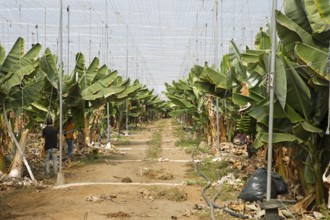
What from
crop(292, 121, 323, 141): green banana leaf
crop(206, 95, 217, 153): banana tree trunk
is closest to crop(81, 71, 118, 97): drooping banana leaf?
crop(206, 95, 217, 153): banana tree trunk

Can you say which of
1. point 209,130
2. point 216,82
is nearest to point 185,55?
point 209,130

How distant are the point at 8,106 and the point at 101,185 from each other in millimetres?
2997

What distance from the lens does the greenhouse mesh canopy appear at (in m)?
21.4

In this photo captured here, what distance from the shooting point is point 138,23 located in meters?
26.6

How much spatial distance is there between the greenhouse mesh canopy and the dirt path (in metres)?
5.32

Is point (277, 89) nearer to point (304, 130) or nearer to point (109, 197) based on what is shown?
point (304, 130)

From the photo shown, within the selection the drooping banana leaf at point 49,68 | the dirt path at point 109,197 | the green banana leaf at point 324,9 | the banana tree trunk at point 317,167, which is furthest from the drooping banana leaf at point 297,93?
the drooping banana leaf at point 49,68

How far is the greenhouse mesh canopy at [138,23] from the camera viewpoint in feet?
70.1

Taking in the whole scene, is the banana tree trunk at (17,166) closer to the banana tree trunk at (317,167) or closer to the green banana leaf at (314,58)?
the banana tree trunk at (317,167)

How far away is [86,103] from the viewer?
15898 millimetres

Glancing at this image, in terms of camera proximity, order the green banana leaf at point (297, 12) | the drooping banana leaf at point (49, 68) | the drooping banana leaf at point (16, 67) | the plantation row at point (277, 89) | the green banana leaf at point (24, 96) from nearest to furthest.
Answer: the plantation row at point (277, 89) < the green banana leaf at point (297, 12) < the drooping banana leaf at point (16, 67) < the green banana leaf at point (24, 96) < the drooping banana leaf at point (49, 68)

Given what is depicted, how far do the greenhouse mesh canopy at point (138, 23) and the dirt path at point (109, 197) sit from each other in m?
5.32

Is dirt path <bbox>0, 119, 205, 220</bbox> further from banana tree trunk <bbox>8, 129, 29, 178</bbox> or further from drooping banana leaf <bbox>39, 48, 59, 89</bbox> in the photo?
drooping banana leaf <bbox>39, 48, 59, 89</bbox>

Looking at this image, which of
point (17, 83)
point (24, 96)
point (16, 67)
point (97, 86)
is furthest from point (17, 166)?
point (97, 86)
